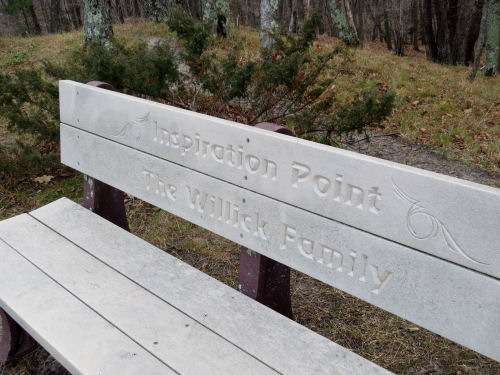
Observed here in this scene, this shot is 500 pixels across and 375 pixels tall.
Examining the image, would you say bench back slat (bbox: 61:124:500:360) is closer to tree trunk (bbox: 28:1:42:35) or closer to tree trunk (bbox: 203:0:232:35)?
tree trunk (bbox: 203:0:232:35)

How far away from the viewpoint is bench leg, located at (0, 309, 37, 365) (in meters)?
2.25

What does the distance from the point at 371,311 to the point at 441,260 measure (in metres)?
1.45

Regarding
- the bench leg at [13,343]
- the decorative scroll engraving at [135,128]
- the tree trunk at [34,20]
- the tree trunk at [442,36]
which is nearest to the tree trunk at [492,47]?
the tree trunk at [442,36]

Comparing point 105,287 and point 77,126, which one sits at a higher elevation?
point 77,126

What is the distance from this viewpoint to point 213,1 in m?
9.26

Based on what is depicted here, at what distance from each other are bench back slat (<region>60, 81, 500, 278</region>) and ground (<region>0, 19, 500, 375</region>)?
3.65 ft

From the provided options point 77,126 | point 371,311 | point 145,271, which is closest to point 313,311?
point 371,311

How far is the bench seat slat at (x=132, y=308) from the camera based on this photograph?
1.57 m

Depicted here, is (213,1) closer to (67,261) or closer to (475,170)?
(475,170)

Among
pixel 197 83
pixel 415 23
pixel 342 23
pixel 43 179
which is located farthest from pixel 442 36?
pixel 43 179

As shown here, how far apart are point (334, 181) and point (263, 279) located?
0.59 metres

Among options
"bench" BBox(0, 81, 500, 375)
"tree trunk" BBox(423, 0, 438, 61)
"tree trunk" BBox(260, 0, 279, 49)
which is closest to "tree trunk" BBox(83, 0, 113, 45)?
"tree trunk" BBox(260, 0, 279, 49)

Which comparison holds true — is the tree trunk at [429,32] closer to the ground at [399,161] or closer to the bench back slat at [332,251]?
the ground at [399,161]

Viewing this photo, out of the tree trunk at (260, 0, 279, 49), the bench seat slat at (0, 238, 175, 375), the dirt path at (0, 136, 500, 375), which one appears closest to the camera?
the bench seat slat at (0, 238, 175, 375)
